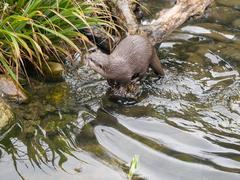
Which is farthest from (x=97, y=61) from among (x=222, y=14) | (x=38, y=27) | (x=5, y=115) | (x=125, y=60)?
(x=222, y=14)

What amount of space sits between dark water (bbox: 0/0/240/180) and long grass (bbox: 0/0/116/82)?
1.11 ft

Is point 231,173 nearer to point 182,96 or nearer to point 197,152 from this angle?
point 197,152

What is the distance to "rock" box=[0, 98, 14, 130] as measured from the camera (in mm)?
4203

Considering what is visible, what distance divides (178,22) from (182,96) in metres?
1.00

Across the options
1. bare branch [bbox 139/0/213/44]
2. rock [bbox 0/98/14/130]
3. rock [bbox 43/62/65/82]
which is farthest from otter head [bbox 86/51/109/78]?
bare branch [bbox 139/0/213/44]

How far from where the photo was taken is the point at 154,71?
16.8 feet

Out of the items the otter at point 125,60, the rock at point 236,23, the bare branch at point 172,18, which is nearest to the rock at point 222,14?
the rock at point 236,23

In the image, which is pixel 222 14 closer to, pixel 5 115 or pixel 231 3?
pixel 231 3

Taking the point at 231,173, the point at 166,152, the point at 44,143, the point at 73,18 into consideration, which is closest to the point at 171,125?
the point at 166,152

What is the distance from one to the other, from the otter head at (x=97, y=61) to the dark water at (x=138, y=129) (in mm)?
385

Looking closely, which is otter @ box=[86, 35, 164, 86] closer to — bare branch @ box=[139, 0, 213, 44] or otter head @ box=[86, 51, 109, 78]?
otter head @ box=[86, 51, 109, 78]

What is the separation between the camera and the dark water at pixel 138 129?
3820 millimetres

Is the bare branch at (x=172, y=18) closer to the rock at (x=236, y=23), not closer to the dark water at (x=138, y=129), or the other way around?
the dark water at (x=138, y=129)

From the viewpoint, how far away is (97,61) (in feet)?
14.6
